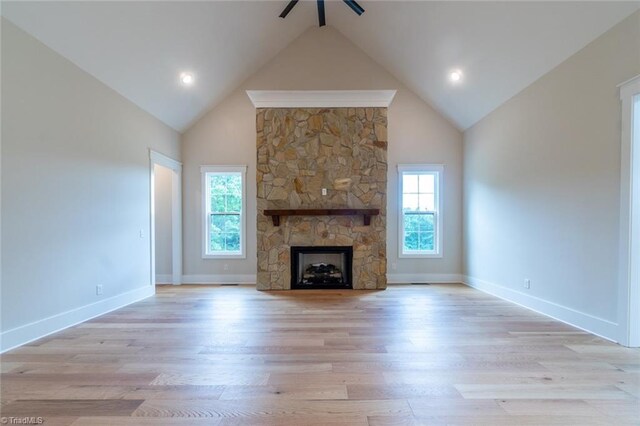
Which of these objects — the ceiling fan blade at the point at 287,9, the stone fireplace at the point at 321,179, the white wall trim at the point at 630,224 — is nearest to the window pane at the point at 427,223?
the stone fireplace at the point at 321,179

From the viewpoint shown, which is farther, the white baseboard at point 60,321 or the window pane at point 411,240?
the window pane at point 411,240

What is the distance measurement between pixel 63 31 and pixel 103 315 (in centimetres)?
326

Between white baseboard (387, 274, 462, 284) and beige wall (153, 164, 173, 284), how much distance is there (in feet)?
14.6

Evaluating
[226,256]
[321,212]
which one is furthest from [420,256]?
[226,256]

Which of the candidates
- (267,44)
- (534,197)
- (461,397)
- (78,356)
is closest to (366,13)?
(267,44)

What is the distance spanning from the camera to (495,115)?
470cm

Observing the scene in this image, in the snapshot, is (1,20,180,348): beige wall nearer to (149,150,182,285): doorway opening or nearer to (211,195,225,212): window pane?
(149,150,182,285): doorway opening

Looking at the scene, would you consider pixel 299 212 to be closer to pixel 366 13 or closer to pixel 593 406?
pixel 366 13

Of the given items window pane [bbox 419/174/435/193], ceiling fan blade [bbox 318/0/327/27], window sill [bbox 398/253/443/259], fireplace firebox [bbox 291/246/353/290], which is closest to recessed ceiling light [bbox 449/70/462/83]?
window pane [bbox 419/174/435/193]

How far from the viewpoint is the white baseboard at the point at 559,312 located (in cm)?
284

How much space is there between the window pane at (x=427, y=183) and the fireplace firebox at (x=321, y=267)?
2.01 metres

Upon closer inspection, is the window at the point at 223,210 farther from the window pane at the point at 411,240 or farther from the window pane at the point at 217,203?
the window pane at the point at 411,240

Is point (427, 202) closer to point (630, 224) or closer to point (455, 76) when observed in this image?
point (455, 76)

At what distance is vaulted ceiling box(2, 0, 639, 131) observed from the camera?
9.80 ft
